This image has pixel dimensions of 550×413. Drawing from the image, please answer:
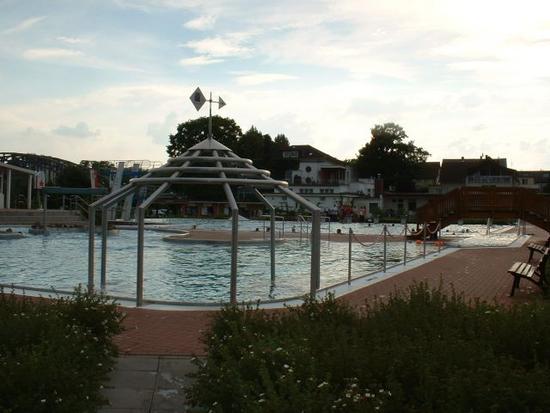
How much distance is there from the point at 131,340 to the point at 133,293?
4.67m

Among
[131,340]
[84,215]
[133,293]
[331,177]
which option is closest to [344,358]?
[131,340]

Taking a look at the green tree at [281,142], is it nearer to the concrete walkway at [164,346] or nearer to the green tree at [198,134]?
the green tree at [198,134]

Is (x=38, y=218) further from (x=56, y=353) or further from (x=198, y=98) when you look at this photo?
(x=56, y=353)

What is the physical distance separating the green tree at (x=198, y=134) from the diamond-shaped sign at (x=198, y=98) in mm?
77900

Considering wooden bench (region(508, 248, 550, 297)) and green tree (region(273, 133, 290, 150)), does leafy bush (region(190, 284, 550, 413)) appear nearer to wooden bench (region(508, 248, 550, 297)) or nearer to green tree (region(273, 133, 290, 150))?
wooden bench (region(508, 248, 550, 297))

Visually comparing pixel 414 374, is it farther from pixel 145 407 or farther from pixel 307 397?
pixel 145 407

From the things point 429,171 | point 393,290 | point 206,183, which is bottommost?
point 393,290

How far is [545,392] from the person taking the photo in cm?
447

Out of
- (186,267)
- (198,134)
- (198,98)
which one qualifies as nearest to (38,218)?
(186,267)

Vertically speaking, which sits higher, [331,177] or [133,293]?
[331,177]

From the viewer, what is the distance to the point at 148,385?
646cm

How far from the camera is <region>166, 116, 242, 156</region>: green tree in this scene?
91.9 meters

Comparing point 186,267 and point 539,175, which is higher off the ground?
point 539,175

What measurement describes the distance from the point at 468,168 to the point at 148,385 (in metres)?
92.8
